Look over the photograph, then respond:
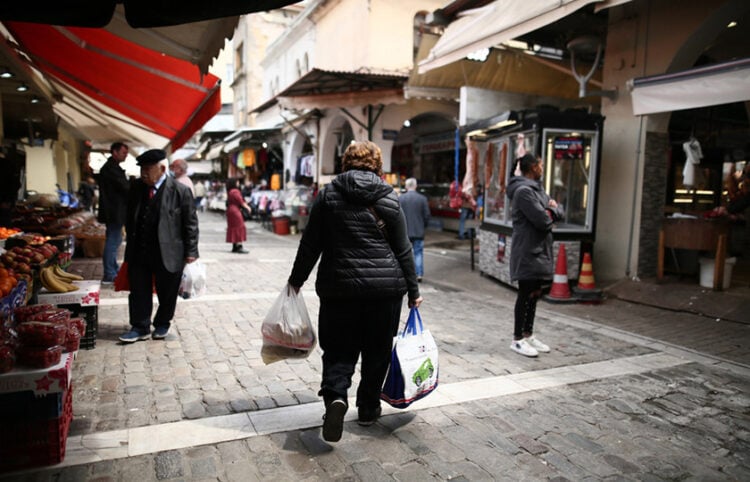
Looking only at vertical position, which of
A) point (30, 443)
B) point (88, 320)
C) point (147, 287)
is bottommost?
point (30, 443)

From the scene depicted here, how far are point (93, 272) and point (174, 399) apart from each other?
602 centimetres

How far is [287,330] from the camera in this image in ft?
11.0

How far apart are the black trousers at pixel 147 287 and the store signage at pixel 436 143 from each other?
13.9 m

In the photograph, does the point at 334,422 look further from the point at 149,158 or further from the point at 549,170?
the point at 549,170

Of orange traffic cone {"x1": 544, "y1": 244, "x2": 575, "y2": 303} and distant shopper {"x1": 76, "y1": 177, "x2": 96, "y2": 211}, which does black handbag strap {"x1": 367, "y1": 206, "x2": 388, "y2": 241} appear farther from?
distant shopper {"x1": 76, "y1": 177, "x2": 96, "y2": 211}

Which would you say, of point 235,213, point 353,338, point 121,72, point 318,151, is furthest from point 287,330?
point 318,151

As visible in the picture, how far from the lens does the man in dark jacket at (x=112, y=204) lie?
7594mm

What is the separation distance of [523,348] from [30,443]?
4168 millimetres

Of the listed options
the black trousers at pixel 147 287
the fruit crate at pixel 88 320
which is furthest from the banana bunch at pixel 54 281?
the black trousers at pixel 147 287

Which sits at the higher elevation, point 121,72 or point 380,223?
point 121,72

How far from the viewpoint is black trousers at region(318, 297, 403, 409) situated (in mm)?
3270

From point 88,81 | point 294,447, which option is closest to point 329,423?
point 294,447

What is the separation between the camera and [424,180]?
19.8 meters

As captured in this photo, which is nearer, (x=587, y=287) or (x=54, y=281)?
(x=54, y=281)
